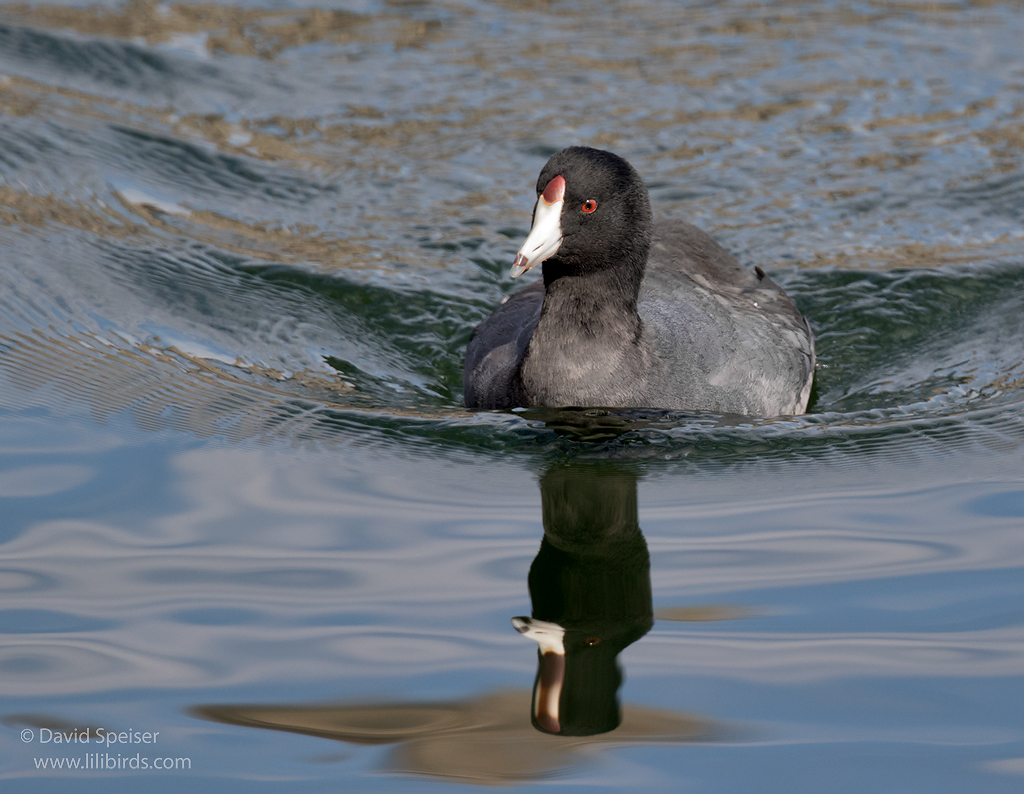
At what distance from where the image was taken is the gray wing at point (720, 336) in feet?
15.6

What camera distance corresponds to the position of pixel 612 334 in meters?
4.66

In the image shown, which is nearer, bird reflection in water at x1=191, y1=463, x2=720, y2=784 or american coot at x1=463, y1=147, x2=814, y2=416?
bird reflection in water at x1=191, y1=463, x2=720, y2=784

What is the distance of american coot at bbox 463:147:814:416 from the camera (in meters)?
4.48

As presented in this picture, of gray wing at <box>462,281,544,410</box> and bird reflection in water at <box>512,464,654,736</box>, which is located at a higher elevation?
gray wing at <box>462,281,544,410</box>

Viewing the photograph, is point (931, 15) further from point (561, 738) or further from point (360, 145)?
point (561, 738)

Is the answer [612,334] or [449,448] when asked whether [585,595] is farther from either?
[612,334]

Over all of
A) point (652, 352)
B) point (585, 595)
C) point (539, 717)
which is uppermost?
point (652, 352)

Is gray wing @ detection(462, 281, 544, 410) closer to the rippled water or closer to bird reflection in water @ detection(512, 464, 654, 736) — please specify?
the rippled water

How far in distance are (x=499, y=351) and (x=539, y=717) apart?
2.22 metres

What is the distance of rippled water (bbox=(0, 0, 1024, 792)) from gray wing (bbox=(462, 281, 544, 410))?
0.58ft

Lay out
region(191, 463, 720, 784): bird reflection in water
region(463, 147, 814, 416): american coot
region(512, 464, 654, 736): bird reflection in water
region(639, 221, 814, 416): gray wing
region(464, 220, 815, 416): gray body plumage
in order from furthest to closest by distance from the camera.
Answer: region(639, 221, 814, 416): gray wing, region(464, 220, 815, 416): gray body plumage, region(463, 147, 814, 416): american coot, region(512, 464, 654, 736): bird reflection in water, region(191, 463, 720, 784): bird reflection in water

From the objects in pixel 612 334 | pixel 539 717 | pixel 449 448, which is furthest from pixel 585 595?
pixel 612 334

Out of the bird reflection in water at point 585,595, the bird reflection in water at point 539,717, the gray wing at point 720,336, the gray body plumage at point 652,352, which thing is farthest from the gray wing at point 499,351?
the bird reflection in water at point 539,717

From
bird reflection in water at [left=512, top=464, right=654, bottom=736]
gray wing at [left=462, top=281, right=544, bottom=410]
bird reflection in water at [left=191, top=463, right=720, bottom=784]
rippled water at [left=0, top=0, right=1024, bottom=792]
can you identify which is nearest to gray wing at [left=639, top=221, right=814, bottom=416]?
rippled water at [left=0, top=0, right=1024, bottom=792]
